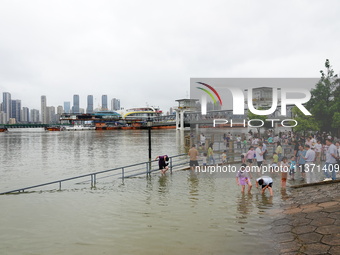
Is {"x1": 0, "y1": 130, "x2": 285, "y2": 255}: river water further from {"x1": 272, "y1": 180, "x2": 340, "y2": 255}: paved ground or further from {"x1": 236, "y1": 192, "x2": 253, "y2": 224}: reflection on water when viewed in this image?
{"x1": 272, "y1": 180, "x2": 340, "y2": 255}: paved ground

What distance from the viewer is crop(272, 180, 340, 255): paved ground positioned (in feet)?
16.1

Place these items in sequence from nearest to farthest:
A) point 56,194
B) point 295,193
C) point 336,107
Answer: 1. point 295,193
2. point 56,194
3. point 336,107

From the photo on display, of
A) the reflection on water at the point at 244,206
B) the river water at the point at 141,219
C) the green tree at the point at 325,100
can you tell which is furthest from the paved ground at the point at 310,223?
the green tree at the point at 325,100

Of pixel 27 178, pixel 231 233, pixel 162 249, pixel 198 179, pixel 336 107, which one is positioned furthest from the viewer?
pixel 336 107

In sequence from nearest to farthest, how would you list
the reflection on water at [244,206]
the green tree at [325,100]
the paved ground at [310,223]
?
1. the paved ground at [310,223]
2. the reflection on water at [244,206]
3. the green tree at [325,100]

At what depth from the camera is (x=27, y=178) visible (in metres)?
16.1

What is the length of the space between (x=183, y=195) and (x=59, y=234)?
14.8ft

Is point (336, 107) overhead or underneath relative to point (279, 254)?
overhead

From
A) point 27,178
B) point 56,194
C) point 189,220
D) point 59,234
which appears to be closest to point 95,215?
point 59,234

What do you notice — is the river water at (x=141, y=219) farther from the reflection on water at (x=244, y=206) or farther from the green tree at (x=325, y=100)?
the green tree at (x=325, y=100)

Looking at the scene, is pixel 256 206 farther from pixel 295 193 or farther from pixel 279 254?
pixel 279 254

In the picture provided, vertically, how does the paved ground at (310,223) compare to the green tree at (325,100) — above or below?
below

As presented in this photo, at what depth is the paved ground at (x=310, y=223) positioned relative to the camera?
4898 millimetres

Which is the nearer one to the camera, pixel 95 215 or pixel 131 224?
pixel 131 224
